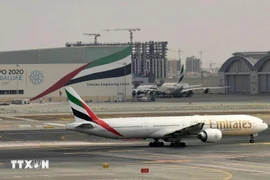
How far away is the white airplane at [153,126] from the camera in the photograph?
69438mm

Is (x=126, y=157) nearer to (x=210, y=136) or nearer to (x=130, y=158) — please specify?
(x=130, y=158)

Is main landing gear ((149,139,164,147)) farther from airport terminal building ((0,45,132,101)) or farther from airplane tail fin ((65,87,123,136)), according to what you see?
airport terminal building ((0,45,132,101))

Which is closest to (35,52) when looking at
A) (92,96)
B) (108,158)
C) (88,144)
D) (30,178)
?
(92,96)

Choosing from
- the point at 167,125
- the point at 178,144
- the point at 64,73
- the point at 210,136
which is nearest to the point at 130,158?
the point at 178,144

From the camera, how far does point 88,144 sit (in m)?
74.9

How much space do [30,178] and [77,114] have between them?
24.5 metres

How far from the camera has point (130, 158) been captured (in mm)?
60031

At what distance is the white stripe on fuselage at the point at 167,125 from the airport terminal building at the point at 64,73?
111543mm

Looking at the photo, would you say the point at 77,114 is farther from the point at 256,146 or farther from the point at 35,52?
the point at 35,52

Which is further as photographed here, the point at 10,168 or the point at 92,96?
the point at 92,96

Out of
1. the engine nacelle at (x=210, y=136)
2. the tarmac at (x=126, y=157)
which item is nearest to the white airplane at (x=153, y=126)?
the engine nacelle at (x=210, y=136)

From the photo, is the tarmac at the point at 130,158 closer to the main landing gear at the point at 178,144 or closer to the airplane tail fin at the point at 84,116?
the main landing gear at the point at 178,144

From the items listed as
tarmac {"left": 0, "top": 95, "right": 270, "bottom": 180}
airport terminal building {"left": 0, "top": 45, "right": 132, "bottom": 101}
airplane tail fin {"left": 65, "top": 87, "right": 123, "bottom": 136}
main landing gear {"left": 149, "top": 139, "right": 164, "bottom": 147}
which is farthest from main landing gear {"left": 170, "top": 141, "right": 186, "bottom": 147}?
airport terminal building {"left": 0, "top": 45, "right": 132, "bottom": 101}

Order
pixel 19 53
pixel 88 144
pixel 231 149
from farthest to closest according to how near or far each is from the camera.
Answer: pixel 19 53 < pixel 88 144 < pixel 231 149
